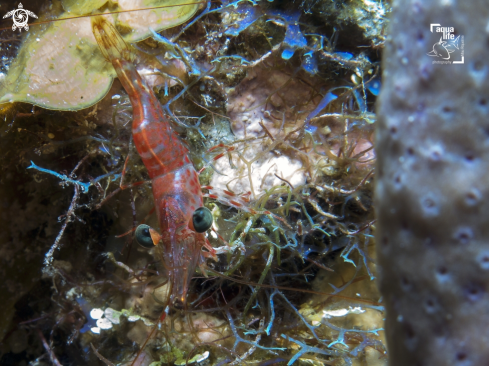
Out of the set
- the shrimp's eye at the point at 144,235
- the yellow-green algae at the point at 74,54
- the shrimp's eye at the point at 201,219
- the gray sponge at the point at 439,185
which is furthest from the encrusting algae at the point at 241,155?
the gray sponge at the point at 439,185

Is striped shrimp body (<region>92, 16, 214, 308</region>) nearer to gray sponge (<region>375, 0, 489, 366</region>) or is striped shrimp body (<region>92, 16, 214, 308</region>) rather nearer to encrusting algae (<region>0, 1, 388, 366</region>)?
encrusting algae (<region>0, 1, 388, 366</region>)

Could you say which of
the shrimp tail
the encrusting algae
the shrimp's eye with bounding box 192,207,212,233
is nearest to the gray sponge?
the encrusting algae

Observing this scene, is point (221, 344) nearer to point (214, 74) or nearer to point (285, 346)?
point (285, 346)

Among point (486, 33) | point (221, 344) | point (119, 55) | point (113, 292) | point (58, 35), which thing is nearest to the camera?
point (486, 33)

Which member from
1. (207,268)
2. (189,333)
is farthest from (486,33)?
(189,333)

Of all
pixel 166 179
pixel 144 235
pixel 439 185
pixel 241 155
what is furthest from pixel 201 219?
pixel 439 185

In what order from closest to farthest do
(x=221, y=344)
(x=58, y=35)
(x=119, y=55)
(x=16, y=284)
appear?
(x=58, y=35) < (x=119, y=55) < (x=221, y=344) < (x=16, y=284)

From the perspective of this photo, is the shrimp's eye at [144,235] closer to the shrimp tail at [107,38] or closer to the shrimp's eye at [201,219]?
the shrimp's eye at [201,219]
